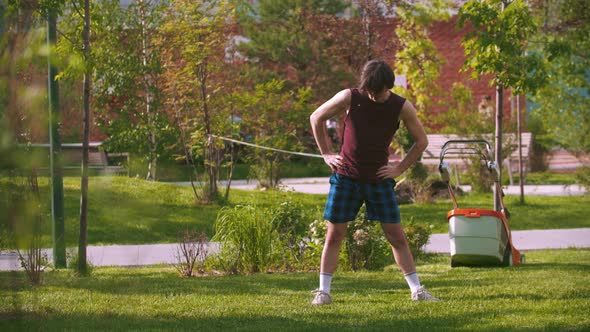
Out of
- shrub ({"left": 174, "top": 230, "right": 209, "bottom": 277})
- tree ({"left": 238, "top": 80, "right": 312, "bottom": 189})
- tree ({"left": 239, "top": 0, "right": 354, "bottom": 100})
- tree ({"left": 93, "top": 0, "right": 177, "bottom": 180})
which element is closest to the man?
Result: shrub ({"left": 174, "top": 230, "right": 209, "bottom": 277})

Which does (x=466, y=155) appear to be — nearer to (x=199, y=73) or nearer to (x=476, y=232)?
(x=199, y=73)

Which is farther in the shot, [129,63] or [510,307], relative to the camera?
[129,63]

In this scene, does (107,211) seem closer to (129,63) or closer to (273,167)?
(129,63)

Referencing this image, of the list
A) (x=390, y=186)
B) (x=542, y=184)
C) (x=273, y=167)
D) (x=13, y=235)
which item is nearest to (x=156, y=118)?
(x=273, y=167)

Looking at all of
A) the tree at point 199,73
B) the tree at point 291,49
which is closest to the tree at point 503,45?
the tree at point 199,73

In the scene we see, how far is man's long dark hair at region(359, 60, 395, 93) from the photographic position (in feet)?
19.6

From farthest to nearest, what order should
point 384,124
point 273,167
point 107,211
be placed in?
point 273,167 → point 384,124 → point 107,211

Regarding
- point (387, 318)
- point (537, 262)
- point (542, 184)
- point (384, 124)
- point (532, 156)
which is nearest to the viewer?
point (387, 318)

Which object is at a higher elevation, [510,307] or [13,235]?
[13,235]

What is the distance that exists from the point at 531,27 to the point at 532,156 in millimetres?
15027

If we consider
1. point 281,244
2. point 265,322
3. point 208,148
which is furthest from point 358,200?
point 208,148

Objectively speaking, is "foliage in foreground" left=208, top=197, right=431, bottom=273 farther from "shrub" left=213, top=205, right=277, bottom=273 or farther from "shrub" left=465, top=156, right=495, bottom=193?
"shrub" left=465, top=156, right=495, bottom=193

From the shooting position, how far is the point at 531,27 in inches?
388

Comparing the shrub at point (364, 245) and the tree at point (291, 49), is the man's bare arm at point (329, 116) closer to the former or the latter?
the shrub at point (364, 245)
